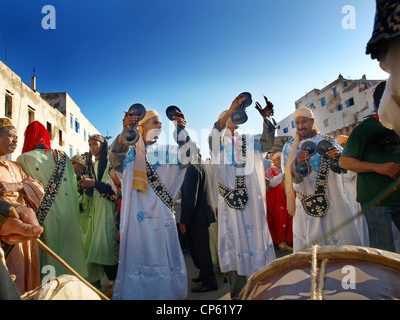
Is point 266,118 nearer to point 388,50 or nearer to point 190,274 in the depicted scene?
point 388,50

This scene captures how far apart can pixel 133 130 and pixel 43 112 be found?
20.6m

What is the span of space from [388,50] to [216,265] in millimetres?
4294

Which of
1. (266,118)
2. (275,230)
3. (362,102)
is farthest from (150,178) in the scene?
(362,102)

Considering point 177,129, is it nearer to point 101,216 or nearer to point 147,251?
point 147,251

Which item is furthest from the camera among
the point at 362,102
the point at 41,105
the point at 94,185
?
the point at 362,102

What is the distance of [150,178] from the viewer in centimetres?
328

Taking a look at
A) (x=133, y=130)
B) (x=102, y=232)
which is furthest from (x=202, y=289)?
(x=133, y=130)

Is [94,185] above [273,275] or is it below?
above

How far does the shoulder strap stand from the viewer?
10.2 ft

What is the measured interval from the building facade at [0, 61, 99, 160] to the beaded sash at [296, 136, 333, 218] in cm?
1283

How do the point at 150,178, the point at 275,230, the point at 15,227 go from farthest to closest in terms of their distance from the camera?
1. the point at 275,230
2. the point at 150,178
3. the point at 15,227

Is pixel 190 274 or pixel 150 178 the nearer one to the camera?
pixel 150 178

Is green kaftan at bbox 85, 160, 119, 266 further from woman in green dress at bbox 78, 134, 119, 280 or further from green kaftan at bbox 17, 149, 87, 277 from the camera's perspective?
green kaftan at bbox 17, 149, 87, 277

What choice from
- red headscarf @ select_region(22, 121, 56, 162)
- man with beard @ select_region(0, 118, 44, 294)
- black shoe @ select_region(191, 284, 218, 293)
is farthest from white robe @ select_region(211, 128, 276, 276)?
red headscarf @ select_region(22, 121, 56, 162)
